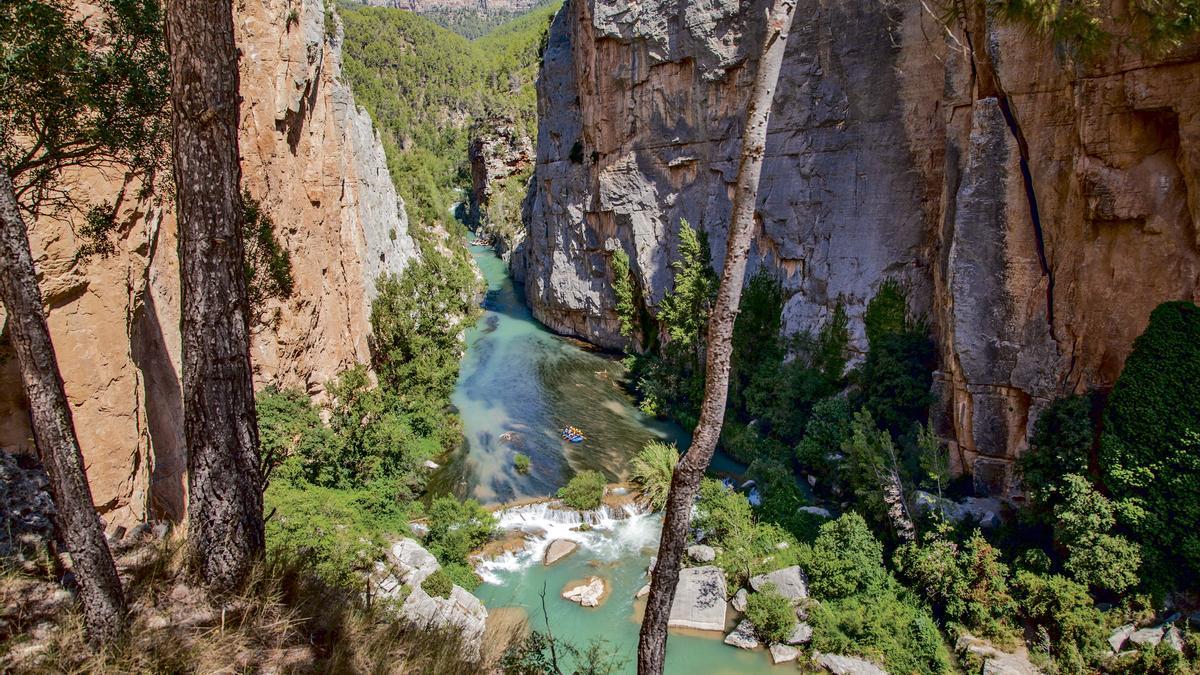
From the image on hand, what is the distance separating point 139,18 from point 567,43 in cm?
3119

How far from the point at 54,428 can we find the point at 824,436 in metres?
17.5

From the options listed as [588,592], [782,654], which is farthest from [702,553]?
[782,654]

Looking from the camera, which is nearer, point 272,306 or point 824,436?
point 272,306

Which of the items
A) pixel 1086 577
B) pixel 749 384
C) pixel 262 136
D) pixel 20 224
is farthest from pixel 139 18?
pixel 749 384

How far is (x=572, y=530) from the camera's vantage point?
54.4ft

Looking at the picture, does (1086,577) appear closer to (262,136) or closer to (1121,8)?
(1121,8)

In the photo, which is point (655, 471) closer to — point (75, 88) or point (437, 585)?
point (437, 585)

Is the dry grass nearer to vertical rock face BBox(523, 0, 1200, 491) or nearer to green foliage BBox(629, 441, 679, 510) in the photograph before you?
vertical rock face BBox(523, 0, 1200, 491)

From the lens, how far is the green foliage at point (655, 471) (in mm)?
17609

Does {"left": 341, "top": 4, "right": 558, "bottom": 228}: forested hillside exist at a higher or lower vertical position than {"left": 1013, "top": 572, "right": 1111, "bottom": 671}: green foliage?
higher

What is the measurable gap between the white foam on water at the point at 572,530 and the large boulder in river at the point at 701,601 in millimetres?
2069

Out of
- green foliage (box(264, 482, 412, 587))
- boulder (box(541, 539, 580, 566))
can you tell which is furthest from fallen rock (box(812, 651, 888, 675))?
green foliage (box(264, 482, 412, 587))

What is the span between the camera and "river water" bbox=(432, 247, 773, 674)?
13.0m

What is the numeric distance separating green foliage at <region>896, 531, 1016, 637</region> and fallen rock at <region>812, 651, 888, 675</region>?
205cm
